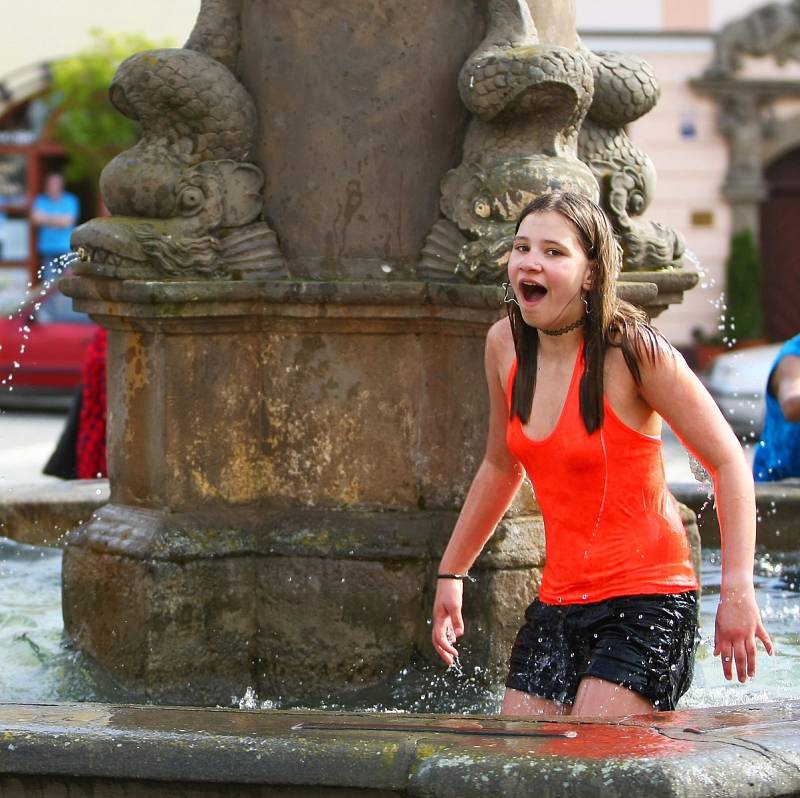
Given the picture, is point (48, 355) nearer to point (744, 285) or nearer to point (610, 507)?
point (744, 285)

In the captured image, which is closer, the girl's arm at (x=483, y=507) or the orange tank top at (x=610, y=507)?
the orange tank top at (x=610, y=507)

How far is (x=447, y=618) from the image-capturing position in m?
4.02

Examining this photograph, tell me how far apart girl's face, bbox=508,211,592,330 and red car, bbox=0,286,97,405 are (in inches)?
572

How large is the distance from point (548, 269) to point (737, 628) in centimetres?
82

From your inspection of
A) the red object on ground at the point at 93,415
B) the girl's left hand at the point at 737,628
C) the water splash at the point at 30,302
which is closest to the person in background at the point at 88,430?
the red object on ground at the point at 93,415

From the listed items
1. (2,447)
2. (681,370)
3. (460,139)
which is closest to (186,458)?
(460,139)

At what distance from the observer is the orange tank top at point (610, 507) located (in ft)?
12.1

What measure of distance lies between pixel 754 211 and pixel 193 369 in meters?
20.0

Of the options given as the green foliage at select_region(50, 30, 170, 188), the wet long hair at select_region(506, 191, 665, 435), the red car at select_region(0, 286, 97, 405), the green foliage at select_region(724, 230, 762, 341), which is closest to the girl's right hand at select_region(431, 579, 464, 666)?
the wet long hair at select_region(506, 191, 665, 435)

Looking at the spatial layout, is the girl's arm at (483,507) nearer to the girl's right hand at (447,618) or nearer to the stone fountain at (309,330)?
the girl's right hand at (447,618)

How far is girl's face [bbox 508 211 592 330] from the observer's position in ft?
12.2

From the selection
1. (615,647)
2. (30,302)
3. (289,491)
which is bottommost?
(615,647)

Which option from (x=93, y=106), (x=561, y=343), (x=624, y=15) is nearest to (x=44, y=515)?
(x=561, y=343)

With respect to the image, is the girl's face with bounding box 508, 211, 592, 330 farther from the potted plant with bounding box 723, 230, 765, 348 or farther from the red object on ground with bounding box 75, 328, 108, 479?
the potted plant with bounding box 723, 230, 765, 348
